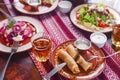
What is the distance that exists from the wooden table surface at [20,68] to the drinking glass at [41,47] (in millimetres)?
59

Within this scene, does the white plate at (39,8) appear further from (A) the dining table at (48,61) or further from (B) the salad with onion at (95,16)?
(B) the salad with onion at (95,16)

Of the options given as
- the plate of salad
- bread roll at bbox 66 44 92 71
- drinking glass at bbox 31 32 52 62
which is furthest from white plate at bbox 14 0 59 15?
bread roll at bbox 66 44 92 71

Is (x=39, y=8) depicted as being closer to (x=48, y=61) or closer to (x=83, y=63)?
(x=48, y=61)

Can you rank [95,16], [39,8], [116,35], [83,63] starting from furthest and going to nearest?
[39,8], [95,16], [116,35], [83,63]

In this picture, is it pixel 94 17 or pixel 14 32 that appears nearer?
pixel 14 32

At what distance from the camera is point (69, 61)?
1.04 meters

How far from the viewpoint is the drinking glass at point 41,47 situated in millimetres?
1082

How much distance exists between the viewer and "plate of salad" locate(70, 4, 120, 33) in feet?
4.27

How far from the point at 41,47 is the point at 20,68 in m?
→ 0.15

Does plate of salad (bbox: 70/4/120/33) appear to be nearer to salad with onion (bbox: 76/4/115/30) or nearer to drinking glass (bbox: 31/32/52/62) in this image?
salad with onion (bbox: 76/4/115/30)

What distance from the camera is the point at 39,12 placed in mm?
1414

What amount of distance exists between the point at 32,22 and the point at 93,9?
0.37 meters

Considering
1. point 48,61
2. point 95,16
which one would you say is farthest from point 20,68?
point 95,16

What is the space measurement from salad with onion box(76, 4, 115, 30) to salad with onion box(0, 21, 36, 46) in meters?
0.31
